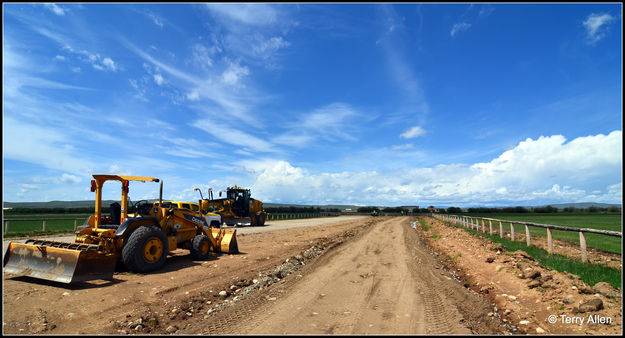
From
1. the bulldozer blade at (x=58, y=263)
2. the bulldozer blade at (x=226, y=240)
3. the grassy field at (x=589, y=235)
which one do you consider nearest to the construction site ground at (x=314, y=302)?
the bulldozer blade at (x=58, y=263)

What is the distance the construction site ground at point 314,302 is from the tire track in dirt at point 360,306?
0.06 ft

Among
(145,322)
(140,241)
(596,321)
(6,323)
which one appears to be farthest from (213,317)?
(596,321)

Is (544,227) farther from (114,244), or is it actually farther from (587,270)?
(114,244)

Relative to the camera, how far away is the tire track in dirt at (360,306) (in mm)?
4852

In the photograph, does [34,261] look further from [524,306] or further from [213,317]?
[524,306]

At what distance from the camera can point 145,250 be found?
8.83 metres

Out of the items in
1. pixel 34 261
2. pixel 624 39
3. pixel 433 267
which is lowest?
pixel 433 267

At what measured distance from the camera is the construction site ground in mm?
4969

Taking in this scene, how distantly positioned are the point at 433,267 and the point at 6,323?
987 cm

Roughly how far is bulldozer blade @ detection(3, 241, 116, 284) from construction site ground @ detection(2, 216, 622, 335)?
235 millimetres

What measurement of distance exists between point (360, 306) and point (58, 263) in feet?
21.9

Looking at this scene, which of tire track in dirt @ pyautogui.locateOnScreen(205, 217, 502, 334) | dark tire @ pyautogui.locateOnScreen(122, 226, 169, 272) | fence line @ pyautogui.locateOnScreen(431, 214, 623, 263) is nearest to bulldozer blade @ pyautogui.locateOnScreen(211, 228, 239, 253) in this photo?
dark tire @ pyautogui.locateOnScreen(122, 226, 169, 272)

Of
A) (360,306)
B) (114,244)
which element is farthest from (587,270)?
(114,244)

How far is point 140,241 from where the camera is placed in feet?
28.3
